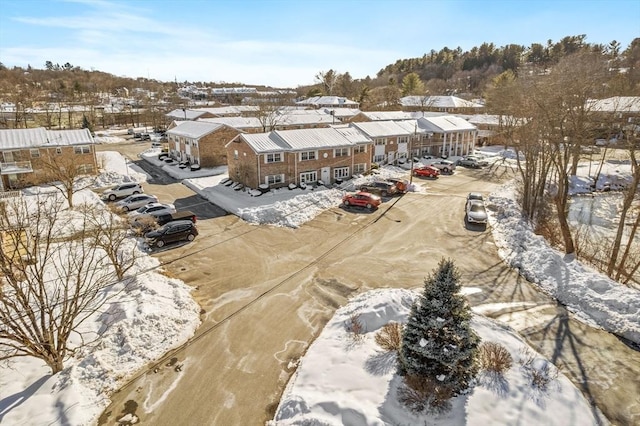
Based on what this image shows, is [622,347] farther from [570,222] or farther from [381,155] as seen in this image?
[381,155]

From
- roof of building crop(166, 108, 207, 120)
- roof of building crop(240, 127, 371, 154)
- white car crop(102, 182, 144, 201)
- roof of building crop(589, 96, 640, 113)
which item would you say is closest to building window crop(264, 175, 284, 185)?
roof of building crop(240, 127, 371, 154)

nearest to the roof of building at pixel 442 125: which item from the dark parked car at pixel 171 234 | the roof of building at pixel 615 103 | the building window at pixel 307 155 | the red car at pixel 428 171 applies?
the red car at pixel 428 171

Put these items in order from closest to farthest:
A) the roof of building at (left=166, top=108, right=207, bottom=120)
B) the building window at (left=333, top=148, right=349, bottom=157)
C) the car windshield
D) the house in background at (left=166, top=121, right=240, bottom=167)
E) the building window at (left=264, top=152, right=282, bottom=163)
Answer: the car windshield < the building window at (left=264, top=152, right=282, bottom=163) < the building window at (left=333, top=148, right=349, bottom=157) < the house in background at (left=166, top=121, right=240, bottom=167) < the roof of building at (left=166, top=108, right=207, bottom=120)

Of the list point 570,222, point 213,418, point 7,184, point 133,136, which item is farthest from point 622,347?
point 133,136

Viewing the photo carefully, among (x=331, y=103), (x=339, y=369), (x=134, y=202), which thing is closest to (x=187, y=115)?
(x=331, y=103)

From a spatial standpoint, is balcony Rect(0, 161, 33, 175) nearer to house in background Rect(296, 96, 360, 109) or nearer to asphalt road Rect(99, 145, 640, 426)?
asphalt road Rect(99, 145, 640, 426)

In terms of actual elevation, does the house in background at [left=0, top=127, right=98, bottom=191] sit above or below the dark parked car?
above
